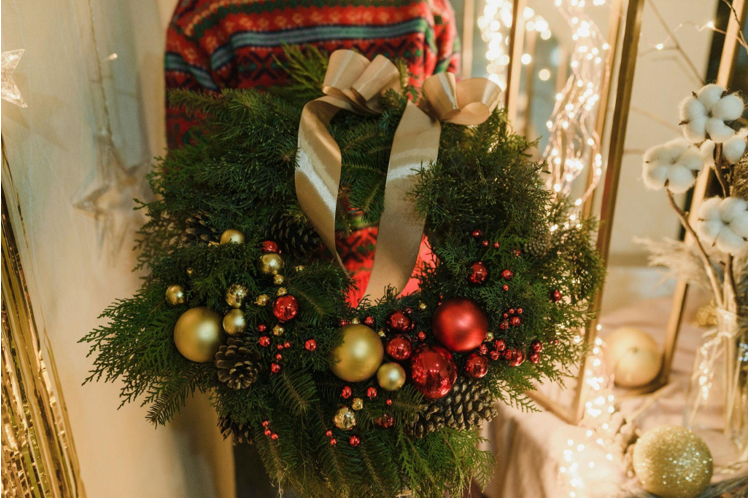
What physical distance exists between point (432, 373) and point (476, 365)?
6cm

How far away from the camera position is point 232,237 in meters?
0.57

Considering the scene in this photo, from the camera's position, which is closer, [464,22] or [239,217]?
[239,217]

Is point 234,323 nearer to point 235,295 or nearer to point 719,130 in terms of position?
point 235,295

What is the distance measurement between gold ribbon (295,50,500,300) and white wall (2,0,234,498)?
34cm

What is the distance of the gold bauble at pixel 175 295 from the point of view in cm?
53

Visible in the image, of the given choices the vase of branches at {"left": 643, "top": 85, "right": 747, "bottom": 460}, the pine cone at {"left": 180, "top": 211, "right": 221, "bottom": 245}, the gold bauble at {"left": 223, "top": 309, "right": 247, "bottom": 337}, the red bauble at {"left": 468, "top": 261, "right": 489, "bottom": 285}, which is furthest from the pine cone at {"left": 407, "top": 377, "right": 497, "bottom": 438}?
the vase of branches at {"left": 643, "top": 85, "right": 747, "bottom": 460}

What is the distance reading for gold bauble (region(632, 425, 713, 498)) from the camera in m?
0.79

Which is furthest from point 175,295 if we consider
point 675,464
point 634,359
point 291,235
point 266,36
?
point 634,359

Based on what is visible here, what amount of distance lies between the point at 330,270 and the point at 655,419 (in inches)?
35.0

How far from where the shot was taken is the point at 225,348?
497mm

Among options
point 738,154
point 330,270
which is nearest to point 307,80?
point 330,270

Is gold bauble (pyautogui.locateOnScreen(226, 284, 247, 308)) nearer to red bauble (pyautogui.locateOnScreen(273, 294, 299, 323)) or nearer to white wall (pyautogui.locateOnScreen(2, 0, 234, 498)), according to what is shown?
red bauble (pyautogui.locateOnScreen(273, 294, 299, 323))

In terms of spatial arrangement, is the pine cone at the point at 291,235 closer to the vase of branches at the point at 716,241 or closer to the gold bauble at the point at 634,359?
the vase of branches at the point at 716,241

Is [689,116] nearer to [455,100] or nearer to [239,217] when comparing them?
[455,100]
